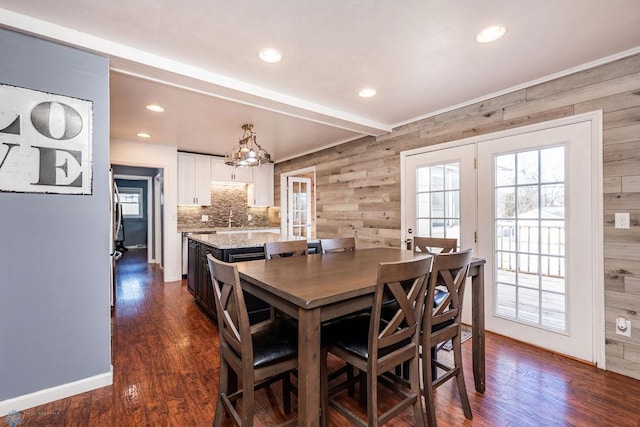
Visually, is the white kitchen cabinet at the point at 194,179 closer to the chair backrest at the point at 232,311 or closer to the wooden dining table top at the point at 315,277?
the wooden dining table top at the point at 315,277

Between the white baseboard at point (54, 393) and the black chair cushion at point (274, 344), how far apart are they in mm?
1331

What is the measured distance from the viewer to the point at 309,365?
1.19m

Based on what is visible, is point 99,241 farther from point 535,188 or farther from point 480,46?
point 535,188

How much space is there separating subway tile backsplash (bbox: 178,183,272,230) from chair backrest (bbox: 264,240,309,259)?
12.6 feet

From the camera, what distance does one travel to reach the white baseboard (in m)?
1.76

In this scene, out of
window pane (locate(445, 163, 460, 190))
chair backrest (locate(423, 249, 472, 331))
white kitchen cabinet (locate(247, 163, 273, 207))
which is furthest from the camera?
white kitchen cabinet (locate(247, 163, 273, 207))

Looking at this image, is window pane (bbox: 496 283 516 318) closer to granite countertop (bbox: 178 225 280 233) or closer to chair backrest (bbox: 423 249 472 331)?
chair backrest (bbox: 423 249 472 331)

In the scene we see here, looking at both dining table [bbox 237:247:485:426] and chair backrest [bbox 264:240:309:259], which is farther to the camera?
chair backrest [bbox 264:240:309:259]

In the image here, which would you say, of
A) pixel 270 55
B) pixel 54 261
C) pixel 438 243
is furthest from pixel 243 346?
pixel 270 55

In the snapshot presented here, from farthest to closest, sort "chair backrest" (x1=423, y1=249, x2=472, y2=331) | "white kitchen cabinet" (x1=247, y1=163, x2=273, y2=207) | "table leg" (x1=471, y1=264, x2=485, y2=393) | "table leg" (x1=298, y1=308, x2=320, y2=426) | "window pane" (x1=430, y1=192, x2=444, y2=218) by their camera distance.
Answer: "white kitchen cabinet" (x1=247, y1=163, x2=273, y2=207) → "window pane" (x1=430, y1=192, x2=444, y2=218) → "table leg" (x1=471, y1=264, x2=485, y2=393) → "chair backrest" (x1=423, y1=249, x2=472, y2=331) → "table leg" (x1=298, y1=308, x2=320, y2=426)

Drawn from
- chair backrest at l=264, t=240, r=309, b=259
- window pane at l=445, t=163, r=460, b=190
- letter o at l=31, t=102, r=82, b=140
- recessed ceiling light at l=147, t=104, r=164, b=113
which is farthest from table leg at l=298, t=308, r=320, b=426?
recessed ceiling light at l=147, t=104, r=164, b=113

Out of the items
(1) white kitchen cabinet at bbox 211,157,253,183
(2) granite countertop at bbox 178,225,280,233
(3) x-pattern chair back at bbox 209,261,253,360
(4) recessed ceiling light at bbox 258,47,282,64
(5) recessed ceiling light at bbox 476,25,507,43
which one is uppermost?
(4) recessed ceiling light at bbox 258,47,282,64

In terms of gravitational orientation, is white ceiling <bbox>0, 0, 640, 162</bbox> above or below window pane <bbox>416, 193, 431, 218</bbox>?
above

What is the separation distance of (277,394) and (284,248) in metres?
1.02
